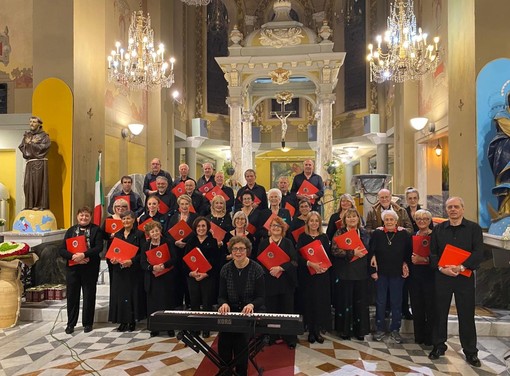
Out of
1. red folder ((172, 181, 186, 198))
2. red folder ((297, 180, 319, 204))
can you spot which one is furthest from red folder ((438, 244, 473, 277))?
red folder ((172, 181, 186, 198))

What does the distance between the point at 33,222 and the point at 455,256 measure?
5.95 metres

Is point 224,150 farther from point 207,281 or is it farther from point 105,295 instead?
point 207,281

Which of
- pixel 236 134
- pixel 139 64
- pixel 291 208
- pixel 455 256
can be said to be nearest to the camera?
pixel 455 256

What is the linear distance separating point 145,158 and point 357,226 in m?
9.09

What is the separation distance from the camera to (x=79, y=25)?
25.1 feet

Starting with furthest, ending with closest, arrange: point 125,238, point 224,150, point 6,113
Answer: point 224,150 < point 6,113 < point 125,238

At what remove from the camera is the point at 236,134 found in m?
13.3

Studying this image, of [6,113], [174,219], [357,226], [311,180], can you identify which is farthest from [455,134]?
[6,113]

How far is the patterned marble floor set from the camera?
408cm

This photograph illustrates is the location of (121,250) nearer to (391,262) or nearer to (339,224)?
(339,224)

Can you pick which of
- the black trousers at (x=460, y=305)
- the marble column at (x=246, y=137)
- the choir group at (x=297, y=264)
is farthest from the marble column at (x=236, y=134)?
the black trousers at (x=460, y=305)

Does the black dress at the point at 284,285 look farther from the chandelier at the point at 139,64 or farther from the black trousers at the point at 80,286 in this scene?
the chandelier at the point at 139,64

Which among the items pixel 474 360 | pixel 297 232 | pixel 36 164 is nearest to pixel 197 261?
pixel 297 232

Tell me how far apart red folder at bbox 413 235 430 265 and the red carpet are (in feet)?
5.65
